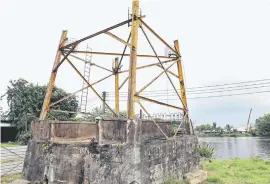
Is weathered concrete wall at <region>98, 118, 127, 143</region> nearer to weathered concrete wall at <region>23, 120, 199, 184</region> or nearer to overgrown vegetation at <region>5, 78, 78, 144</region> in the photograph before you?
weathered concrete wall at <region>23, 120, 199, 184</region>

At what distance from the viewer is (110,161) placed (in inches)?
255

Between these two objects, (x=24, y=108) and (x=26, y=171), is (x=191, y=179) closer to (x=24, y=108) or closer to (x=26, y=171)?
(x=26, y=171)

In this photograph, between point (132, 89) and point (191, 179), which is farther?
point (191, 179)

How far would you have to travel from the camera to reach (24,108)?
27.2m

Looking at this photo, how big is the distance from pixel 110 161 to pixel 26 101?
24.3 meters

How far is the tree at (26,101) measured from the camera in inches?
1064

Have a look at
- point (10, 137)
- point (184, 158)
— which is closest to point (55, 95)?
point (10, 137)

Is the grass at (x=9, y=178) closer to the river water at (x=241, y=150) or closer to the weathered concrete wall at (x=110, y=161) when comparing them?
the weathered concrete wall at (x=110, y=161)

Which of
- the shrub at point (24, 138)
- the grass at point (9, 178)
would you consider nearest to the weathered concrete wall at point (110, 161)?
the grass at point (9, 178)

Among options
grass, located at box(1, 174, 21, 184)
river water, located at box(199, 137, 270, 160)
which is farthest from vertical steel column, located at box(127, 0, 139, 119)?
river water, located at box(199, 137, 270, 160)

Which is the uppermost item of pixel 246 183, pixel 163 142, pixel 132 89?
pixel 132 89

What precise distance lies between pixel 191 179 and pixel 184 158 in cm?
82

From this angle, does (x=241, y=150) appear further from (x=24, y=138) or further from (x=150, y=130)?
(x=150, y=130)

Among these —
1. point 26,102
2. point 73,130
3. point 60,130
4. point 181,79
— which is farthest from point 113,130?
point 26,102
